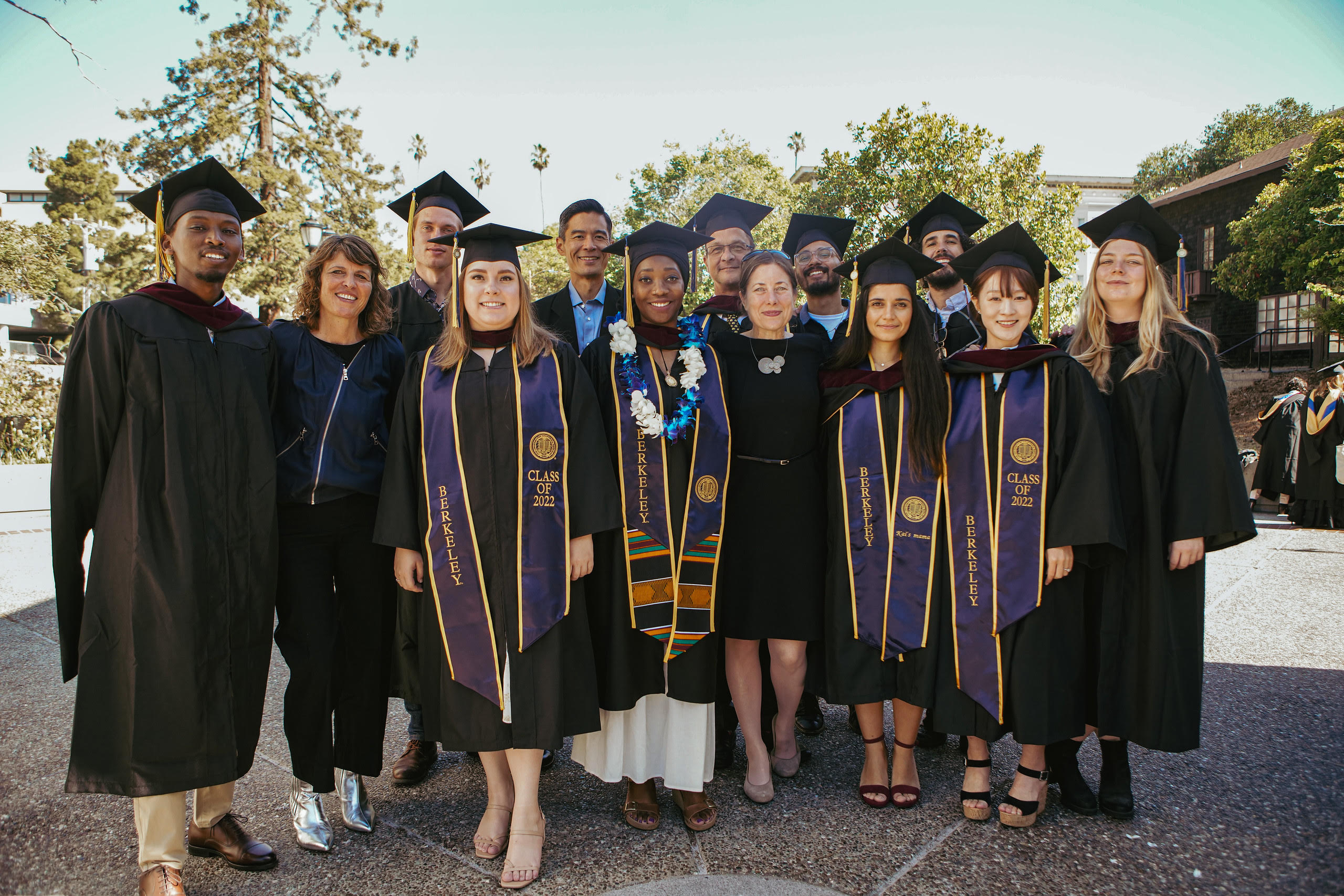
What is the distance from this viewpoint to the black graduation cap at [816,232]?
14.6ft

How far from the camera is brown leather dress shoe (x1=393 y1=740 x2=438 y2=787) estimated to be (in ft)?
11.6

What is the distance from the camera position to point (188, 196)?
2.90m

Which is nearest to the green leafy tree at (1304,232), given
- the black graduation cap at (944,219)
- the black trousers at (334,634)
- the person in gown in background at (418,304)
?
the black graduation cap at (944,219)

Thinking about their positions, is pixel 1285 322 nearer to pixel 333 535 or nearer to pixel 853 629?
pixel 853 629

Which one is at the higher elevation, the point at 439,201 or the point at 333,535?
the point at 439,201

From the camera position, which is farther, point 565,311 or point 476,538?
point 565,311

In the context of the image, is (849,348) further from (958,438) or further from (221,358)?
(221,358)

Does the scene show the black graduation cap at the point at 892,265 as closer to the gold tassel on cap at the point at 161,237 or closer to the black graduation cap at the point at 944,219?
the black graduation cap at the point at 944,219

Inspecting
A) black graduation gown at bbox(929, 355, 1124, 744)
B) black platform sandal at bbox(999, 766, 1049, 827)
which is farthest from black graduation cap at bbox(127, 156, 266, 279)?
black platform sandal at bbox(999, 766, 1049, 827)

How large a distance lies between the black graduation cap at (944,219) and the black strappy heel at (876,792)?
8.71ft

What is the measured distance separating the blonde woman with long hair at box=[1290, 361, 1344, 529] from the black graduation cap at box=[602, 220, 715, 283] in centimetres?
1110

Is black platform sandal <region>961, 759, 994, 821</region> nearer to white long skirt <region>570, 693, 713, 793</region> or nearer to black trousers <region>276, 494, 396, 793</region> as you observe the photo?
white long skirt <region>570, 693, 713, 793</region>

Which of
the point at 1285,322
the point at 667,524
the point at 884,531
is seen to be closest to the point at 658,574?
the point at 667,524

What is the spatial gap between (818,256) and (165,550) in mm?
3245
